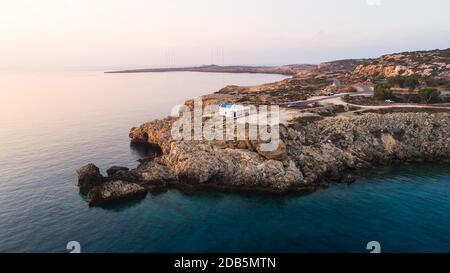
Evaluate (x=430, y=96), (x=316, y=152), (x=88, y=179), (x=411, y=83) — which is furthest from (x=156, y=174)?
(x=411, y=83)

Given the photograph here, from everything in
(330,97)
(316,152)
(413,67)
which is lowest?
(316,152)

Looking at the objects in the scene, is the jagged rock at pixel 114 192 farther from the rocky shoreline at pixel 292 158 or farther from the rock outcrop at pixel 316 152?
the rock outcrop at pixel 316 152

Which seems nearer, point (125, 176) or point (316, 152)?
point (125, 176)

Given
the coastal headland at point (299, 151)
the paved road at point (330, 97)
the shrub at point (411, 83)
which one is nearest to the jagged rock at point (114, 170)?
the coastal headland at point (299, 151)

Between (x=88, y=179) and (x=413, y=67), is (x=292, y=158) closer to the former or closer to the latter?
(x=88, y=179)

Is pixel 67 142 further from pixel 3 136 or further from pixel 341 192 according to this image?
pixel 341 192
